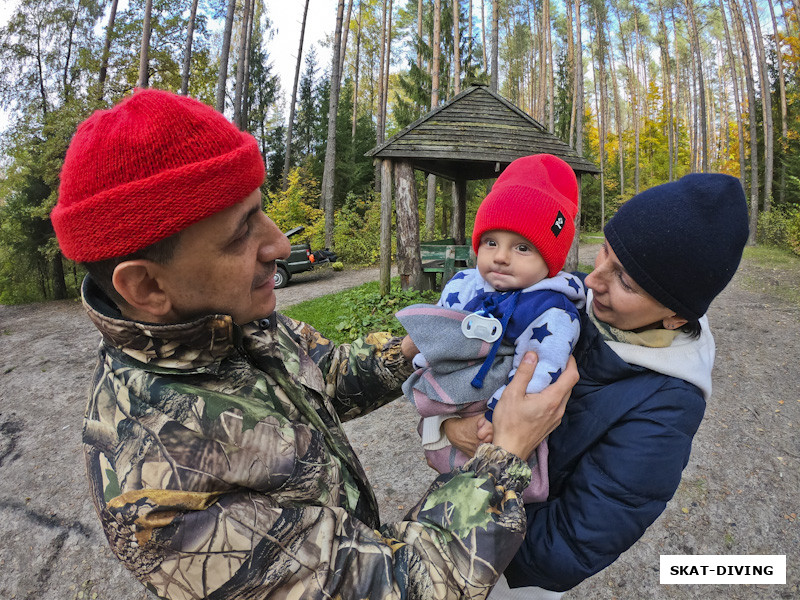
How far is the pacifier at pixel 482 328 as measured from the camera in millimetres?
1545

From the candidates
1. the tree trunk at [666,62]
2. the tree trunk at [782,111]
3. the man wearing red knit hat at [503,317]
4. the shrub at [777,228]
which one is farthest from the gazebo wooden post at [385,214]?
the tree trunk at [666,62]

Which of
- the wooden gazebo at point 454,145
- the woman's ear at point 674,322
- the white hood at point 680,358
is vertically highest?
the wooden gazebo at point 454,145

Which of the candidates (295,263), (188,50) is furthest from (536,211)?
(188,50)

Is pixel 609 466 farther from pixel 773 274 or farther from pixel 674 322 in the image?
pixel 773 274

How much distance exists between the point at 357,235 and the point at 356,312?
36.9 feet

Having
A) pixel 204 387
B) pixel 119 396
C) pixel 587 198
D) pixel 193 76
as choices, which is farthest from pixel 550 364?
pixel 587 198

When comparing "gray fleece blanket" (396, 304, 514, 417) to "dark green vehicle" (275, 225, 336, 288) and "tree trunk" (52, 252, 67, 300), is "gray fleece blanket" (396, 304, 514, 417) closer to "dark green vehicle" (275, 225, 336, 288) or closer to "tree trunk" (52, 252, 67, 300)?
"dark green vehicle" (275, 225, 336, 288)

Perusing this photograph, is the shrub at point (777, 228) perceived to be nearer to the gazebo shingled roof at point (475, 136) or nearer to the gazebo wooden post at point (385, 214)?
the gazebo shingled roof at point (475, 136)

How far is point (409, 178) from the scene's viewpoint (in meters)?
8.59

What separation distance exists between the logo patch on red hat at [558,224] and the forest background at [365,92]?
12790 mm

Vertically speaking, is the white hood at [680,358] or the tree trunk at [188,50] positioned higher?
the tree trunk at [188,50]

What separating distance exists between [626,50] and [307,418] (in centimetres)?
4831

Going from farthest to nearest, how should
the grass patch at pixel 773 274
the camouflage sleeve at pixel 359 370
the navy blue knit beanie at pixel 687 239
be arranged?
the grass patch at pixel 773 274, the camouflage sleeve at pixel 359 370, the navy blue knit beanie at pixel 687 239

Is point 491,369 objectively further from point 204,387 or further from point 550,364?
point 204,387
